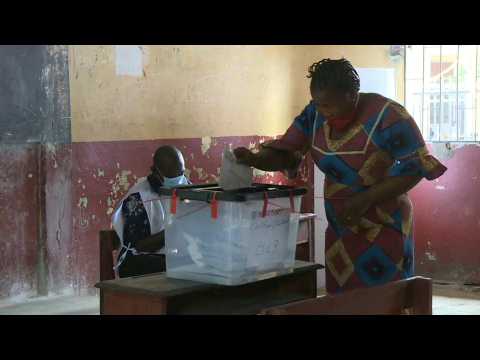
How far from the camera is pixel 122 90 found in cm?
599

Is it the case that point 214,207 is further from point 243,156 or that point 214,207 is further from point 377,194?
point 377,194

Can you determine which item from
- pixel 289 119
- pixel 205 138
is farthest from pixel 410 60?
pixel 205 138

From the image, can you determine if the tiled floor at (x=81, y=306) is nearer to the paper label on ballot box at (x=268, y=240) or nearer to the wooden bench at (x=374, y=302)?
the paper label on ballot box at (x=268, y=240)

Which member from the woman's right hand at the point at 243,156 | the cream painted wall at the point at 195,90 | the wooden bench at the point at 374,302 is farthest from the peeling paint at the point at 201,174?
the wooden bench at the point at 374,302

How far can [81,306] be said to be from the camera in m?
5.57

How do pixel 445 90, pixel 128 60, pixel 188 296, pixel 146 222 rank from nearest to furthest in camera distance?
pixel 188 296, pixel 146 222, pixel 128 60, pixel 445 90

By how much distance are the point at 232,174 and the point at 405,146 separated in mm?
613

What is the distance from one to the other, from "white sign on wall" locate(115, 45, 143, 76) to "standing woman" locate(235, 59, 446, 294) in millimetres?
3191

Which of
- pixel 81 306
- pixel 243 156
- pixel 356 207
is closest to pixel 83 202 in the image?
pixel 81 306

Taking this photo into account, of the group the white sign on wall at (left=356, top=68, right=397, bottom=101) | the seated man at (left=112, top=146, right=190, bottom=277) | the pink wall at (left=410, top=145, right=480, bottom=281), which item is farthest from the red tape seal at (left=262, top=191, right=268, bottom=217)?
the pink wall at (left=410, top=145, right=480, bottom=281)

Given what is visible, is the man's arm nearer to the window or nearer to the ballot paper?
the ballot paper

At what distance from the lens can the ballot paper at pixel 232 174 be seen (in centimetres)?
258

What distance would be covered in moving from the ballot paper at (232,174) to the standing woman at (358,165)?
0.29ft
